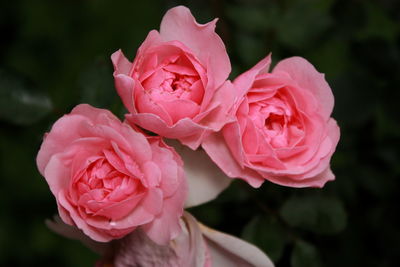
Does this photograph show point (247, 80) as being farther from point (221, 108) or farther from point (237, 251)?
point (237, 251)

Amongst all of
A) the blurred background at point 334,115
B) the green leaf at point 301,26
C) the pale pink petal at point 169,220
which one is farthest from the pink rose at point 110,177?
the green leaf at point 301,26

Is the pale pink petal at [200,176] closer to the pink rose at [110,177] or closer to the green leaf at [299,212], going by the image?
the pink rose at [110,177]

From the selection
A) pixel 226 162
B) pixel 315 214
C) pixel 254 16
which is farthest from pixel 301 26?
pixel 226 162

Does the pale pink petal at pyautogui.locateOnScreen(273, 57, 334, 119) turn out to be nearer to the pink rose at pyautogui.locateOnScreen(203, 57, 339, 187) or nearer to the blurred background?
the pink rose at pyautogui.locateOnScreen(203, 57, 339, 187)

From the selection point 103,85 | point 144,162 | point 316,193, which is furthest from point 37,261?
point 144,162

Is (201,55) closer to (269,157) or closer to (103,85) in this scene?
(269,157)

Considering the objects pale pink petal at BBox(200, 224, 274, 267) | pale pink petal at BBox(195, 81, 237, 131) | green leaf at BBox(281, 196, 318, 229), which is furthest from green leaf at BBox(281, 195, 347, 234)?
pale pink petal at BBox(195, 81, 237, 131)
